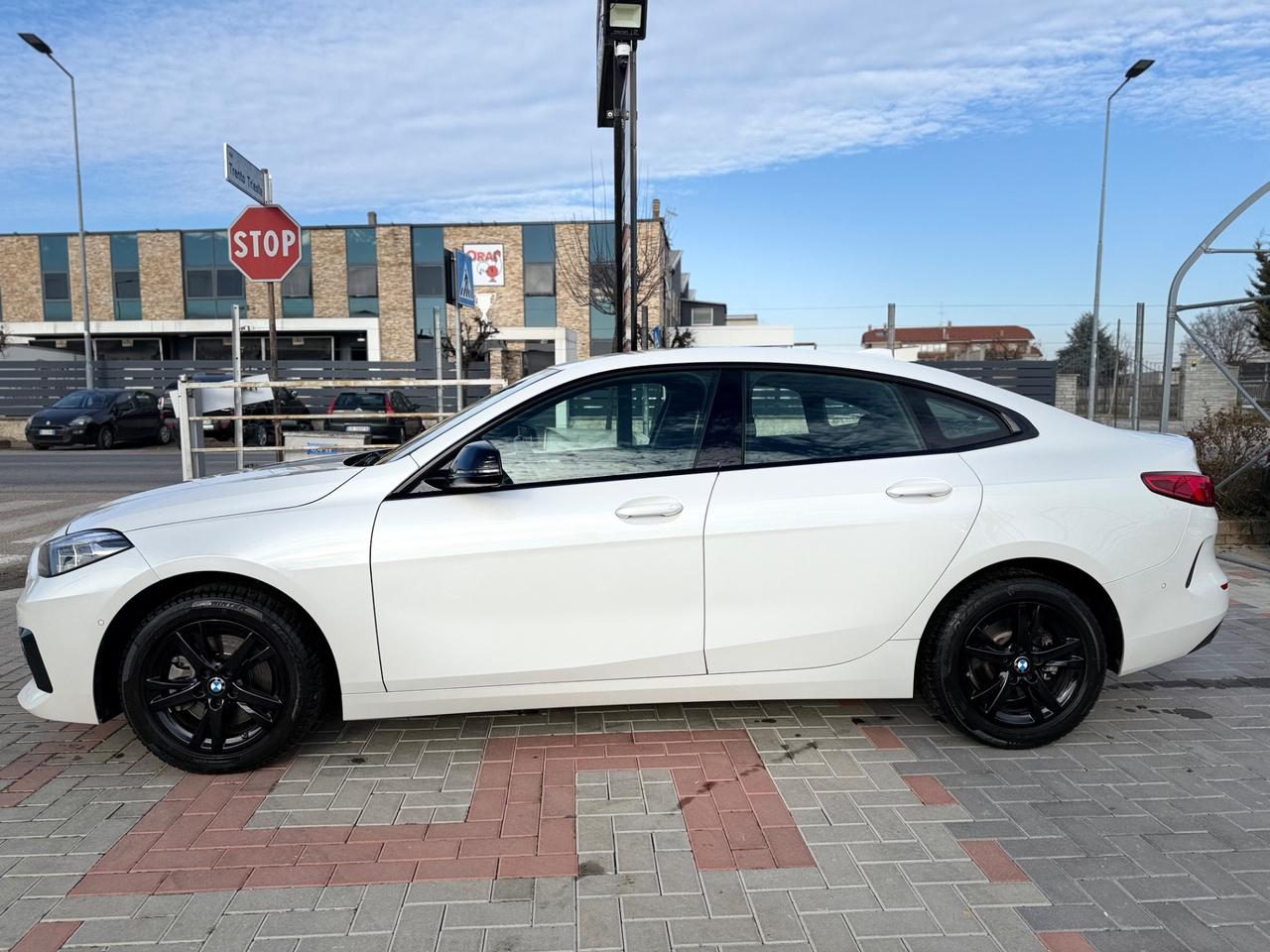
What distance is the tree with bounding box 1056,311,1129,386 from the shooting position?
3728 centimetres

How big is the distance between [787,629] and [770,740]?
60cm

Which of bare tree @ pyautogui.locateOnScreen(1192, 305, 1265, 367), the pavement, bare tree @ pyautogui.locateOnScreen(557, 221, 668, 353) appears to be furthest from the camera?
bare tree @ pyautogui.locateOnScreen(1192, 305, 1265, 367)

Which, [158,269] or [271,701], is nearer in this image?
[271,701]

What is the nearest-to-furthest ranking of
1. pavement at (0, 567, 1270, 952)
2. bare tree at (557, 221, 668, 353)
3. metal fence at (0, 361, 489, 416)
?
pavement at (0, 567, 1270, 952) → bare tree at (557, 221, 668, 353) → metal fence at (0, 361, 489, 416)

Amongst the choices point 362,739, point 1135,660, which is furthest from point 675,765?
point 1135,660

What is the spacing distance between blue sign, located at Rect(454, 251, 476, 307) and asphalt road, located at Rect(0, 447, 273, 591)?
3208mm

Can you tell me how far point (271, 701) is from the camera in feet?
11.0

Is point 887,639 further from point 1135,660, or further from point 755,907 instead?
point 755,907

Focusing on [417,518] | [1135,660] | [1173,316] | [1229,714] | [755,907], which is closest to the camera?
[755,907]

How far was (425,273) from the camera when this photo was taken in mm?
38781

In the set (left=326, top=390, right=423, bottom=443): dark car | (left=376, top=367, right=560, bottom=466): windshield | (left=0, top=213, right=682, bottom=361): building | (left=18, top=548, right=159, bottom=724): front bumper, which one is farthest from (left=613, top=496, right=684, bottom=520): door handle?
(left=0, top=213, right=682, bottom=361): building

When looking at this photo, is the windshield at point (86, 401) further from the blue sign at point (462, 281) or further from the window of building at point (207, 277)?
the window of building at point (207, 277)

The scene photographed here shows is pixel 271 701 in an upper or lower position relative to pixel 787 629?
lower

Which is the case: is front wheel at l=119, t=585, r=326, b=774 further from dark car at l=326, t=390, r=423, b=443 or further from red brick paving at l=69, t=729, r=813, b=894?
dark car at l=326, t=390, r=423, b=443
